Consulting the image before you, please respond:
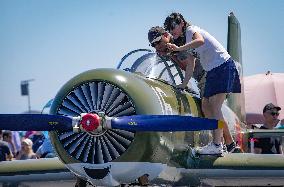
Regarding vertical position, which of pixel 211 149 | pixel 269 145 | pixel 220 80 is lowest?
pixel 269 145

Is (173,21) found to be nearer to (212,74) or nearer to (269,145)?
(212,74)

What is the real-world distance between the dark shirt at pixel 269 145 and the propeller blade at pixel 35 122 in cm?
583

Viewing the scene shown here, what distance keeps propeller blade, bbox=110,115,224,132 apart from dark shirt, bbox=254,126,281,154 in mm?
4995

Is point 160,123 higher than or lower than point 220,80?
lower

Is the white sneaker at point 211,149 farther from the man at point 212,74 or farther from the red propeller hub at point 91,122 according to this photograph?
the red propeller hub at point 91,122

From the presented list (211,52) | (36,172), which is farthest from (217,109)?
(36,172)

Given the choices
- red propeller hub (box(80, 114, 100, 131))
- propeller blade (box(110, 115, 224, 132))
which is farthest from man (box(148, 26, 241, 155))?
red propeller hub (box(80, 114, 100, 131))

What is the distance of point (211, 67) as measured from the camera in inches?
302

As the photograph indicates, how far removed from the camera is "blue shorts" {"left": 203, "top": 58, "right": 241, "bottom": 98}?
7555mm

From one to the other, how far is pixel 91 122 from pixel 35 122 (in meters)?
0.86

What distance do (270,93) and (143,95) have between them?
64.6ft

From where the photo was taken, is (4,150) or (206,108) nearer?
(206,108)

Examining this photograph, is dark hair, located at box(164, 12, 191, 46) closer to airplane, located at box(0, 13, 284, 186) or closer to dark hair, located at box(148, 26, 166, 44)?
dark hair, located at box(148, 26, 166, 44)

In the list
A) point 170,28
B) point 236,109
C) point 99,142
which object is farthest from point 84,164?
point 236,109
